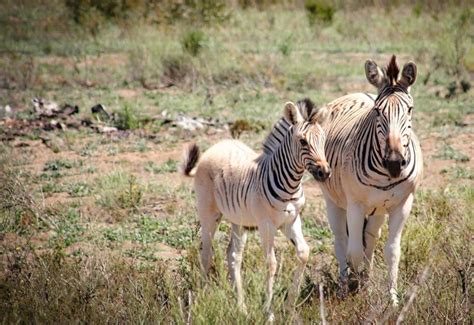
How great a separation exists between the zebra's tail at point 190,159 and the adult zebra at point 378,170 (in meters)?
1.18

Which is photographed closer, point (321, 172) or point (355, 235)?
point (321, 172)

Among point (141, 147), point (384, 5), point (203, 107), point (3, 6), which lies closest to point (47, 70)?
point (203, 107)

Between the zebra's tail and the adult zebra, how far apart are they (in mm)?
1182

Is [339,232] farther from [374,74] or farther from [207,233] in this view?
[374,74]

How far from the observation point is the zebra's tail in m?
7.39

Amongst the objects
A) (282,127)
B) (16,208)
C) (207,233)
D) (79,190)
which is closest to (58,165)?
(79,190)

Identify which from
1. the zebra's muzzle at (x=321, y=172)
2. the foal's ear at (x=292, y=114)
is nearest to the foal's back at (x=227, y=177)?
the foal's ear at (x=292, y=114)

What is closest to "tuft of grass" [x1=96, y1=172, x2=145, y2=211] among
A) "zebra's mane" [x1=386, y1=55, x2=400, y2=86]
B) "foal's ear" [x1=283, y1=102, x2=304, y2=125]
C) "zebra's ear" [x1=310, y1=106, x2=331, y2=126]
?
"foal's ear" [x1=283, y1=102, x2=304, y2=125]

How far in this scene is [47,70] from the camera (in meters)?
18.7

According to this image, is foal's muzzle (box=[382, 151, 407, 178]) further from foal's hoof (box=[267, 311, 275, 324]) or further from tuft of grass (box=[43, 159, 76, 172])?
tuft of grass (box=[43, 159, 76, 172])

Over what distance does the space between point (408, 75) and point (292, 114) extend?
95 cm

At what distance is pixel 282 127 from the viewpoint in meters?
6.80

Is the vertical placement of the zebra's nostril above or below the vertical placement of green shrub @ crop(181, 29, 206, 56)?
above

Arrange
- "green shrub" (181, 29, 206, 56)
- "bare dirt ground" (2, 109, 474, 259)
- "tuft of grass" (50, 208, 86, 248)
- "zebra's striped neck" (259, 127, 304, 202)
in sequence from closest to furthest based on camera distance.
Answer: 1. "zebra's striped neck" (259, 127, 304, 202)
2. "tuft of grass" (50, 208, 86, 248)
3. "bare dirt ground" (2, 109, 474, 259)
4. "green shrub" (181, 29, 206, 56)
